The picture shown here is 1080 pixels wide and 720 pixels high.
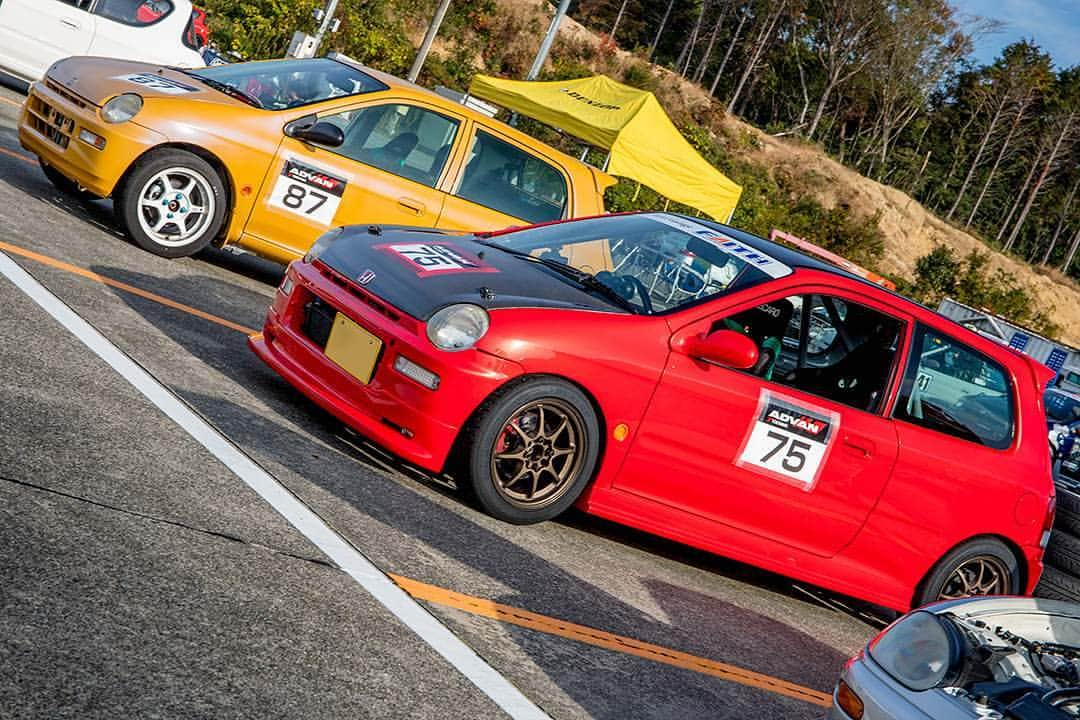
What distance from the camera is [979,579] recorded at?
6172 mm

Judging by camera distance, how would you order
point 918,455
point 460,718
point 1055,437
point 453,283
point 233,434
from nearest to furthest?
point 460,718
point 233,434
point 453,283
point 918,455
point 1055,437

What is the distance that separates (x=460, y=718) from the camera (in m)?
3.23

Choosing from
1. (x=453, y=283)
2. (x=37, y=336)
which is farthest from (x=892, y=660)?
(x=37, y=336)

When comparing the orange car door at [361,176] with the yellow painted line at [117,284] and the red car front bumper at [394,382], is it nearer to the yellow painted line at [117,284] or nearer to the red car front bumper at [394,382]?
the yellow painted line at [117,284]

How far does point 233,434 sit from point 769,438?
7.44 feet

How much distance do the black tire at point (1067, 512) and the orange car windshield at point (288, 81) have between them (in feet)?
16.3

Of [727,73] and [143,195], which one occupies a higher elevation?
[727,73]

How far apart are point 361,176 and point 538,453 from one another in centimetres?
380

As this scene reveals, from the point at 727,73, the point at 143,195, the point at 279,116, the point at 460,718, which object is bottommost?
the point at 460,718

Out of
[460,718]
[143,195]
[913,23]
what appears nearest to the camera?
[460,718]

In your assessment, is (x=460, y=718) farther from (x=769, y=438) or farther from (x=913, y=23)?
(x=913, y=23)

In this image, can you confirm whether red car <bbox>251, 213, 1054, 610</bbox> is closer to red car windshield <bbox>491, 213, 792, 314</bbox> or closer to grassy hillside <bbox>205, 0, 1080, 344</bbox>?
red car windshield <bbox>491, 213, 792, 314</bbox>

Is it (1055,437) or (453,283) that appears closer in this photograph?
(453,283)

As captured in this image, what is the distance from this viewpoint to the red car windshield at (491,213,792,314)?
559 centimetres
